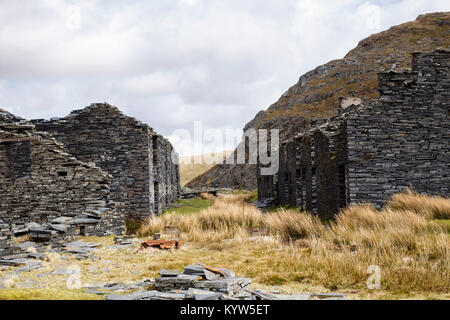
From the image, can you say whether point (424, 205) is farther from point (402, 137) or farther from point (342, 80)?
point (342, 80)

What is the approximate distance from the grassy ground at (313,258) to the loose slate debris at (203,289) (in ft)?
2.37

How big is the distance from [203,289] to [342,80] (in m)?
58.6

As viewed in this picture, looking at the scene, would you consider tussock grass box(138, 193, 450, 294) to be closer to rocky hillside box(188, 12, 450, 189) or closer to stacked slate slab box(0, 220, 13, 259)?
stacked slate slab box(0, 220, 13, 259)

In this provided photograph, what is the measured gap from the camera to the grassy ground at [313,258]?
7.04 metres

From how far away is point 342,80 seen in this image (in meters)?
60.7

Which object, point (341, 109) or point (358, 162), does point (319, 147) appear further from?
point (341, 109)

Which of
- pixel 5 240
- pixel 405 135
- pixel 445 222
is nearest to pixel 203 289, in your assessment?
pixel 5 240

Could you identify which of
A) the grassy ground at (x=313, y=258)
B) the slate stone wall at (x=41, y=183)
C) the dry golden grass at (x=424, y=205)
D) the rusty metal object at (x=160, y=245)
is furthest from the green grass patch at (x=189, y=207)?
the dry golden grass at (x=424, y=205)

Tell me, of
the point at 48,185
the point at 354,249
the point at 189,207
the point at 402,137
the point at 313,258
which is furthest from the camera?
the point at 189,207

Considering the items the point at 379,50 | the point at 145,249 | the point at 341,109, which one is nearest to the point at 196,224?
the point at 145,249

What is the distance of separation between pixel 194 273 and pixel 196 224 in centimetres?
865

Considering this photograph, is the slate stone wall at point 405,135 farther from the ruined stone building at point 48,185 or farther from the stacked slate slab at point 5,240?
the stacked slate slab at point 5,240

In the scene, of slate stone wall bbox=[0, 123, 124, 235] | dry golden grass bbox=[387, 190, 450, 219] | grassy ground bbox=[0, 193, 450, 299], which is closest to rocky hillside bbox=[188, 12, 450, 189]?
dry golden grass bbox=[387, 190, 450, 219]

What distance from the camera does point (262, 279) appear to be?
7992mm
